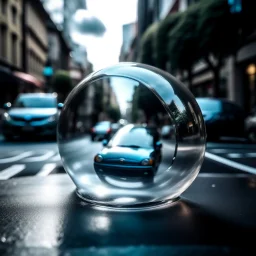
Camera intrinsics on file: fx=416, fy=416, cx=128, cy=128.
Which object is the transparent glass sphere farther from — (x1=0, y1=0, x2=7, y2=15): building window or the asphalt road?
(x1=0, y1=0, x2=7, y2=15): building window

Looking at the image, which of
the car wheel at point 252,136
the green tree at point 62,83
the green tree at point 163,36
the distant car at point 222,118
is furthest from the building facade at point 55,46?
the car wheel at point 252,136

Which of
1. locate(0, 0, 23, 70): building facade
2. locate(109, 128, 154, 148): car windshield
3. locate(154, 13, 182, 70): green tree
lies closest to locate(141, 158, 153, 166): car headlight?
locate(109, 128, 154, 148): car windshield

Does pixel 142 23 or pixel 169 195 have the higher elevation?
pixel 142 23

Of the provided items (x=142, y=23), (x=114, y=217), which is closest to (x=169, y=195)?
(x=114, y=217)

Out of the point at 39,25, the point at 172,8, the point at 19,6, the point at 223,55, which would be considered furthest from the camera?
the point at 39,25

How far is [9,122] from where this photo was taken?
585 inches

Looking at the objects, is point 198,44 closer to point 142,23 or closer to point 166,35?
point 166,35

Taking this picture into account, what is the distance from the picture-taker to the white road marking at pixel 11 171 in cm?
694

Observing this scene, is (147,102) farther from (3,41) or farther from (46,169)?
(3,41)

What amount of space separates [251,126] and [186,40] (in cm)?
947

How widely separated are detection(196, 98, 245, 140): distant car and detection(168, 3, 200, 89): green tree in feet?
25.5

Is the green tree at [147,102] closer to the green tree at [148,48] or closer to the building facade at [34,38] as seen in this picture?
the green tree at [148,48]

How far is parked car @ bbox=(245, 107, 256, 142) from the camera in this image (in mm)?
14117

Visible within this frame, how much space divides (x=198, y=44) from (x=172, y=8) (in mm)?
21211
